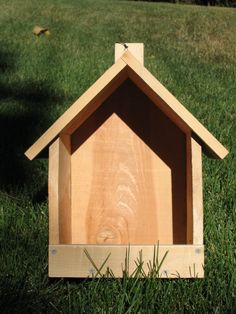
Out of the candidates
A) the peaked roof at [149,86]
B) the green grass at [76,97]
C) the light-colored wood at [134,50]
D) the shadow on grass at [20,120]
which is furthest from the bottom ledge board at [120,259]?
the shadow on grass at [20,120]

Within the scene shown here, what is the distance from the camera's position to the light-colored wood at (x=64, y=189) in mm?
2152

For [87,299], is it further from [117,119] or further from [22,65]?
[22,65]

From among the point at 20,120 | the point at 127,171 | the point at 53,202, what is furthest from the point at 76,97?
the point at 53,202

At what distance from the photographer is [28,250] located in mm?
2316

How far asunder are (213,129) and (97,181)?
183cm

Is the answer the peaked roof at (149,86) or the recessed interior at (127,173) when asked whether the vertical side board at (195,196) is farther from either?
the recessed interior at (127,173)

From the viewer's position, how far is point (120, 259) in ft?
6.72

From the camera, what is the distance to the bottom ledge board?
2.03 meters

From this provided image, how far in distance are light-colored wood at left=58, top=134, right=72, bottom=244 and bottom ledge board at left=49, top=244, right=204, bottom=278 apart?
0.39ft

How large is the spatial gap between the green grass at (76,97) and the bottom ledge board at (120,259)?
41 millimetres

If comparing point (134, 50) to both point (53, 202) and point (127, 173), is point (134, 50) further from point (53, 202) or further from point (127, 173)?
point (53, 202)

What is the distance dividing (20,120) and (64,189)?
2180 millimetres

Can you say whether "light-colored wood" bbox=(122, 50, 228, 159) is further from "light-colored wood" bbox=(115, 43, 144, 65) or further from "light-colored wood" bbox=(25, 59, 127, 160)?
"light-colored wood" bbox=(115, 43, 144, 65)

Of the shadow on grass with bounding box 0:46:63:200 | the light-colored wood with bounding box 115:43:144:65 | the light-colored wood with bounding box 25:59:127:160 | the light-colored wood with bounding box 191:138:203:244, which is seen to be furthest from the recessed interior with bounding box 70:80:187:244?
the shadow on grass with bounding box 0:46:63:200
